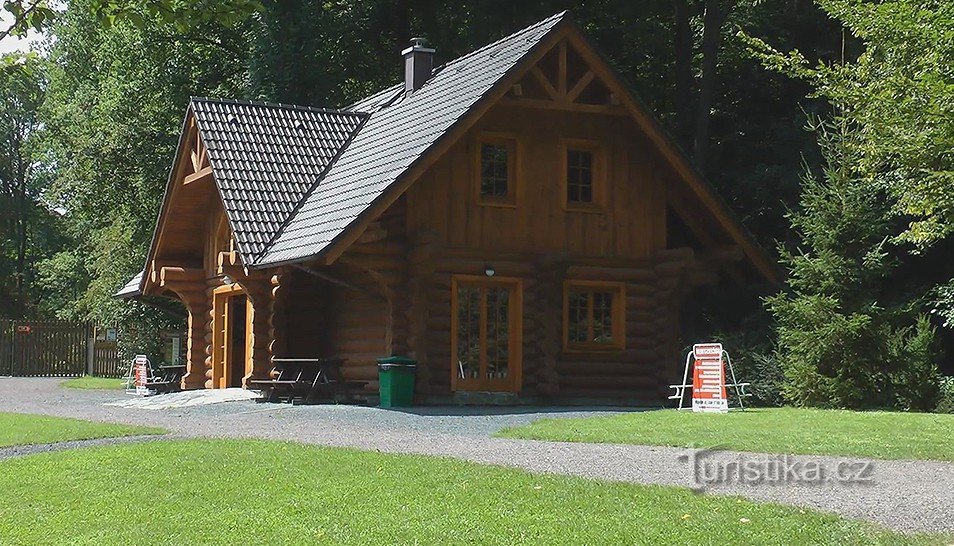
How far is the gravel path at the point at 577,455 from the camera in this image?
9820mm

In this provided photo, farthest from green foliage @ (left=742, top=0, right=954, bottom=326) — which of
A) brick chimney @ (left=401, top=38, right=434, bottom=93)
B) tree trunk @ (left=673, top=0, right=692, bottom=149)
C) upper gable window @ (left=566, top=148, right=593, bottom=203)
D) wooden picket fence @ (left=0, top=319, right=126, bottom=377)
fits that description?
wooden picket fence @ (left=0, top=319, right=126, bottom=377)

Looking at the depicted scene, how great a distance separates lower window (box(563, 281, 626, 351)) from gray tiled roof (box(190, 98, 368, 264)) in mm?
5725

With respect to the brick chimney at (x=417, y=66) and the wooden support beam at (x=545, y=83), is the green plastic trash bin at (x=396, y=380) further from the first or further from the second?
the brick chimney at (x=417, y=66)

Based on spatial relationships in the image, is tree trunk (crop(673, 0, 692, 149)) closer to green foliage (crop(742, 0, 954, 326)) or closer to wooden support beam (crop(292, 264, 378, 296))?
green foliage (crop(742, 0, 954, 326))

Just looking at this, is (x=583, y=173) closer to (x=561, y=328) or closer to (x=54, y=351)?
(x=561, y=328)

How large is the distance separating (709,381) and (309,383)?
23.0 ft

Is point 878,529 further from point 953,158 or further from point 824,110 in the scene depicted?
point 824,110

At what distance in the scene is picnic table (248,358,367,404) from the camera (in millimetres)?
22234

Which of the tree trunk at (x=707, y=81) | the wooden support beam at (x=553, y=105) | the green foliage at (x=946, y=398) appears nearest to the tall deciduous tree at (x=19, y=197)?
the tree trunk at (x=707, y=81)

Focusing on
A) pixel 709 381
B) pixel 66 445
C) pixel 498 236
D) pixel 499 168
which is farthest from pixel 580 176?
pixel 66 445

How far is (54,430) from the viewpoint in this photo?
15852 millimetres

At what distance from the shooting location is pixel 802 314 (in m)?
23.1

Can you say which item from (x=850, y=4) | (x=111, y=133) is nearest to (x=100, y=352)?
(x=111, y=133)

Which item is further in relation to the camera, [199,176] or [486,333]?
[199,176]
